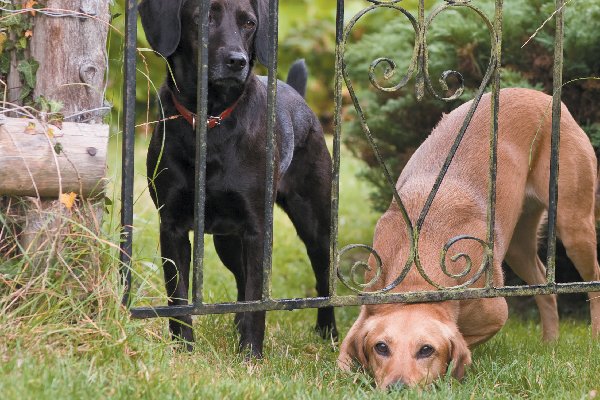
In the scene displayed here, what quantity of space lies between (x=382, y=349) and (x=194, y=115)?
1.25 m

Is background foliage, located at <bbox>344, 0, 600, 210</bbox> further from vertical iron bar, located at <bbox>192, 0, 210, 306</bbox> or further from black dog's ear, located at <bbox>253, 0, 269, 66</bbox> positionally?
vertical iron bar, located at <bbox>192, 0, 210, 306</bbox>

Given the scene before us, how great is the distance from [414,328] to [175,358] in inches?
38.0

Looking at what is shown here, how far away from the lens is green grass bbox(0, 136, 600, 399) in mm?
2783

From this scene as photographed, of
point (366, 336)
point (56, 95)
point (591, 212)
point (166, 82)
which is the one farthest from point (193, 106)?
point (591, 212)

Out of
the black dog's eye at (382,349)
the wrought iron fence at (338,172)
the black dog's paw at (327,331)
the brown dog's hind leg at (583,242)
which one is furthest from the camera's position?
the black dog's paw at (327,331)

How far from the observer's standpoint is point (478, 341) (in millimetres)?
4141

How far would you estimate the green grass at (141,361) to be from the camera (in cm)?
278

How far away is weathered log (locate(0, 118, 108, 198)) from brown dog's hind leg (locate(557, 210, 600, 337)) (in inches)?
98.3

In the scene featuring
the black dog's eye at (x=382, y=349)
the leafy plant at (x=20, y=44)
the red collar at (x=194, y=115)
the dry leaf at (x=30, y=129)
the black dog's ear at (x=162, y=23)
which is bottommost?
the black dog's eye at (x=382, y=349)

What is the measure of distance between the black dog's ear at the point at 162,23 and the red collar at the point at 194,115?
223 mm

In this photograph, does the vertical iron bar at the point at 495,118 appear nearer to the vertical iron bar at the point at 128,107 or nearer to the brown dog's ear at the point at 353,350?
the brown dog's ear at the point at 353,350

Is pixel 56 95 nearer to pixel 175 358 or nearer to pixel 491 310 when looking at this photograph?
pixel 175 358

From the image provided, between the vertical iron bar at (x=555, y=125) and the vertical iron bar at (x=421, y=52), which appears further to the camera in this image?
the vertical iron bar at (x=555, y=125)

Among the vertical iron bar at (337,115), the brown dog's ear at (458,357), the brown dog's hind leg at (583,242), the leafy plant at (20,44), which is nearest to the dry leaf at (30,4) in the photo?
the leafy plant at (20,44)
